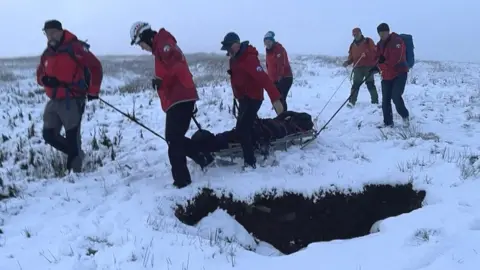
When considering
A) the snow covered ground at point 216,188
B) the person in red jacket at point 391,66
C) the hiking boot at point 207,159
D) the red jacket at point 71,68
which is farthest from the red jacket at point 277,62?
the red jacket at point 71,68

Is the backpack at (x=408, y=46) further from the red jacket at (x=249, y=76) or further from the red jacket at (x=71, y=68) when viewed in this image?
the red jacket at (x=71, y=68)

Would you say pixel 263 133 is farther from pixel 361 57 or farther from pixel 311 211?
pixel 361 57

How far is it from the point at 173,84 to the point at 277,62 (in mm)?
4283

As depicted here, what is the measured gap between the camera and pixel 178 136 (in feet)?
19.5

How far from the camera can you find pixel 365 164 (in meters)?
6.77

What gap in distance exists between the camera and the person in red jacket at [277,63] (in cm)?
961

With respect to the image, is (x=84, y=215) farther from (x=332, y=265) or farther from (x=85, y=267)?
(x=332, y=265)

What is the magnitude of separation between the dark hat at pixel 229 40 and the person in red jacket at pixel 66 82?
1.80m

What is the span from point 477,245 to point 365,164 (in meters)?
2.85

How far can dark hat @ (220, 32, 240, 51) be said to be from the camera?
629 centimetres

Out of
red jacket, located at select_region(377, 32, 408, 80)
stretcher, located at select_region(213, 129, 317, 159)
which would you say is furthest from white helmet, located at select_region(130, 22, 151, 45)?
red jacket, located at select_region(377, 32, 408, 80)

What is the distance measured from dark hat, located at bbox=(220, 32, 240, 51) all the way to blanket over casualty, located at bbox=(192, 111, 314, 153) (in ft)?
4.22

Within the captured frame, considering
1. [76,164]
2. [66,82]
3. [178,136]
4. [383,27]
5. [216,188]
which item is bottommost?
[216,188]

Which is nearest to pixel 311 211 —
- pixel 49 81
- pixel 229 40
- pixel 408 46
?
pixel 229 40
